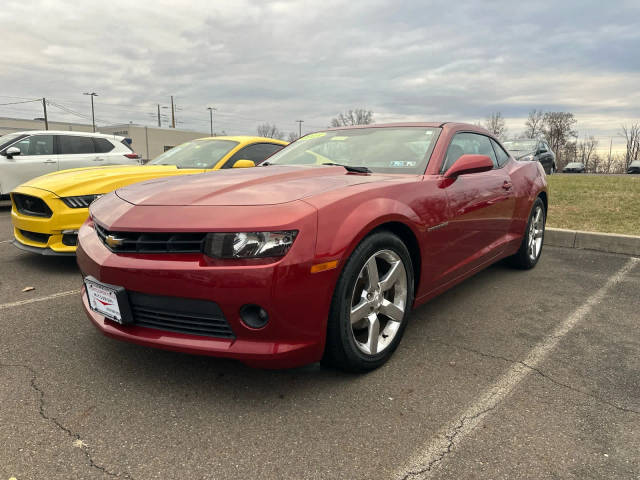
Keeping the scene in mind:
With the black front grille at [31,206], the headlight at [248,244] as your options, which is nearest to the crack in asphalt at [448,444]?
the headlight at [248,244]

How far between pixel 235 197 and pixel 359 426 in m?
1.23

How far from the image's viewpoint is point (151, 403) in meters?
2.09

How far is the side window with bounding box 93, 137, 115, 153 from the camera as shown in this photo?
28.6ft

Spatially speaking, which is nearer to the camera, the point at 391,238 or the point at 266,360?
the point at 266,360

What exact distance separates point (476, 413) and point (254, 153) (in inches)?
171

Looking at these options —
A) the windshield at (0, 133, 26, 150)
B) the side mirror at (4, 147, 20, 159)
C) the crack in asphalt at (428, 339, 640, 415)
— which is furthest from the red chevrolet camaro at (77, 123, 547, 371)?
the windshield at (0, 133, 26, 150)

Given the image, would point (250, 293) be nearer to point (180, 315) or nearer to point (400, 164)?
point (180, 315)

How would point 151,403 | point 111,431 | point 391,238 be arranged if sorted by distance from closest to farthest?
1. point 111,431
2. point 151,403
3. point 391,238

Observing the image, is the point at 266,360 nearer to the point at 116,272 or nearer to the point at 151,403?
the point at 151,403

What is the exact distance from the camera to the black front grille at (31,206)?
163 inches

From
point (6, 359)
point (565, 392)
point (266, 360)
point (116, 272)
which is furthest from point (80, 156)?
point (565, 392)

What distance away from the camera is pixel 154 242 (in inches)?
81.2

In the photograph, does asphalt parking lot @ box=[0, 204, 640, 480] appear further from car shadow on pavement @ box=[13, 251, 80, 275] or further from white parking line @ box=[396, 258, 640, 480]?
car shadow on pavement @ box=[13, 251, 80, 275]

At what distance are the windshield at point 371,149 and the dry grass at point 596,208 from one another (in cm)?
395
